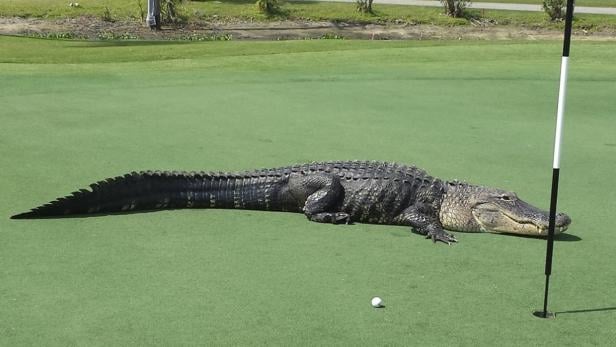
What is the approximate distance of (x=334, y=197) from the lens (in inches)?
225

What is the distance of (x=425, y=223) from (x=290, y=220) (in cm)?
90

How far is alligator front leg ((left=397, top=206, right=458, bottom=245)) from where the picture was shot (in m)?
5.30

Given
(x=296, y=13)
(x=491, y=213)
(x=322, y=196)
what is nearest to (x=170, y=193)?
(x=322, y=196)

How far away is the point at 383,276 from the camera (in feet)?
15.0

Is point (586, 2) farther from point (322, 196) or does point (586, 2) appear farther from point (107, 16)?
point (322, 196)

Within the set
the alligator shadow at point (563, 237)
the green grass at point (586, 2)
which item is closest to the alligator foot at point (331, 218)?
the alligator shadow at point (563, 237)

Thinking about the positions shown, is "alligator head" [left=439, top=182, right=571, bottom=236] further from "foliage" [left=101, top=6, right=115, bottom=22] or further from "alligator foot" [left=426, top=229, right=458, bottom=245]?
"foliage" [left=101, top=6, right=115, bottom=22]

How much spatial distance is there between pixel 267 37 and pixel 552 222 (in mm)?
15179

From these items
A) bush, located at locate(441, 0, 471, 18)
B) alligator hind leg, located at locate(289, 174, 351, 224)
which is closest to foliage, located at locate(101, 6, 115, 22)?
bush, located at locate(441, 0, 471, 18)

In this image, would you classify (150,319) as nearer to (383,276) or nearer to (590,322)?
(383,276)

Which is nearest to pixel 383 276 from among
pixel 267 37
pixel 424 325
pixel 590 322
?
pixel 424 325

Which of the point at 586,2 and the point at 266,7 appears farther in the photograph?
the point at 586,2

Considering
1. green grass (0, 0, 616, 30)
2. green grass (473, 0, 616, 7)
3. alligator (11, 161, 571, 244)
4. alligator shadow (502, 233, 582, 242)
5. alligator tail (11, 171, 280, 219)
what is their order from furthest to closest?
green grass (473, 0, 616, 7) < green grass (0, 0, 616, 30) < alligator tail (11, 171, 280, 219) < alligator (11, 161, 571, 244) < alligator shadow (502, 233, 582, 242)

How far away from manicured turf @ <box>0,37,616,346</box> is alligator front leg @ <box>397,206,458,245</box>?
0.08 metres
